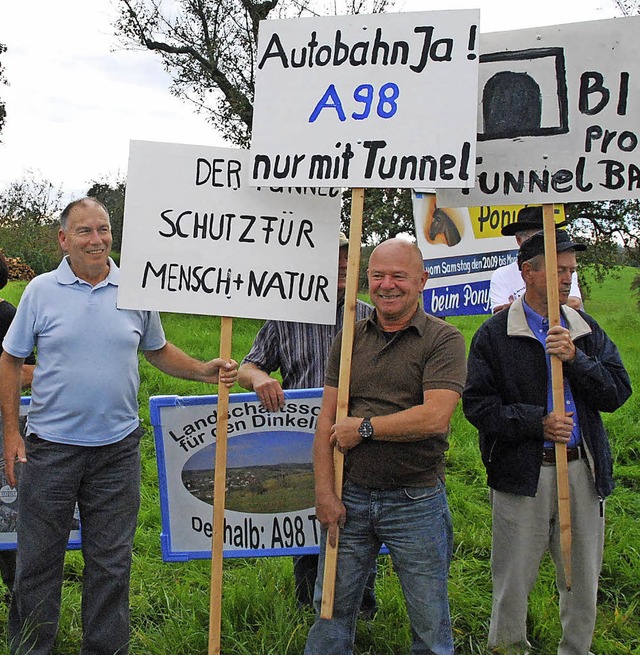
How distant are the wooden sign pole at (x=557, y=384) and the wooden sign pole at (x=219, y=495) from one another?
131cm

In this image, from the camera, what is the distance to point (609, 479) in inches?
136

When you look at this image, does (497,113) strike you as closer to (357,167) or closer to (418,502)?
(357,167)

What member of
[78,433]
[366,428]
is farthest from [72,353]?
[366,428]

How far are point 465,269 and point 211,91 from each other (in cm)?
1169

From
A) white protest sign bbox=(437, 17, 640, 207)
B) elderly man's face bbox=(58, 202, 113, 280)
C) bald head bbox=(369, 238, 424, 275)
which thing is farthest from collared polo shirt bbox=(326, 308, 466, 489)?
elderly man's face bbox=(58, 202, 113, 280)

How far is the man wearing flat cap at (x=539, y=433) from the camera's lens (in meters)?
3.39

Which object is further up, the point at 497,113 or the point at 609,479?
the point at 497,113

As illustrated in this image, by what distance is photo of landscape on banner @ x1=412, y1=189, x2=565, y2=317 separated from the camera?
6.00 m

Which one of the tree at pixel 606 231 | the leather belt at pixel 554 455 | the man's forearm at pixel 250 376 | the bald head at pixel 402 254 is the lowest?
the leather belt at pixel 554 455

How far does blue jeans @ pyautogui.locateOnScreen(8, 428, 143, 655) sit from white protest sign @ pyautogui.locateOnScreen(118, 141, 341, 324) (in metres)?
0.73

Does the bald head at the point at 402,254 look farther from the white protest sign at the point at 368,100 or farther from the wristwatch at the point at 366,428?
the wristwatch at the point at 366,428

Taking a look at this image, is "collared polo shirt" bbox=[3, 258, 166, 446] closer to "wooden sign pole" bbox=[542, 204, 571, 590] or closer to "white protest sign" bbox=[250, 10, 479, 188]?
"white protest sign" bbox=[250, 10, 479, 188]

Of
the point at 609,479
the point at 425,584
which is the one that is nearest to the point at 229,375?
the point at 425,584

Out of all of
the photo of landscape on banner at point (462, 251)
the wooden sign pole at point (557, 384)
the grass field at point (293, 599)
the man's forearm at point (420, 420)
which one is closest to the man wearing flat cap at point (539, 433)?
the wooden sign pole at point (557, 384)
